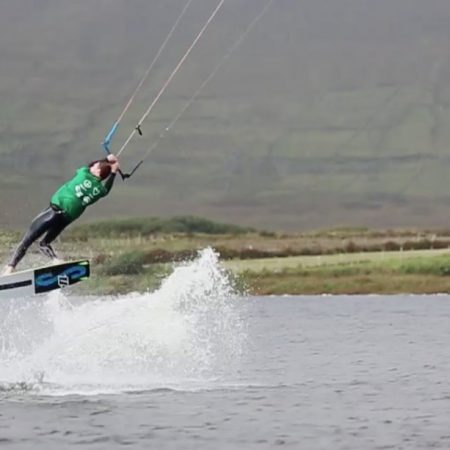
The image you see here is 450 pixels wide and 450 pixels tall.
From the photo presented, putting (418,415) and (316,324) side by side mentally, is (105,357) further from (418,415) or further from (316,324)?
(316,324)

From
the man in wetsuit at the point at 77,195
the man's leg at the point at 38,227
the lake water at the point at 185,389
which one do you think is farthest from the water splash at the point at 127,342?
the man's leg at the point at 38,227

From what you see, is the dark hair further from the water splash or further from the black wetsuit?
the water splash

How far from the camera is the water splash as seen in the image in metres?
37.0

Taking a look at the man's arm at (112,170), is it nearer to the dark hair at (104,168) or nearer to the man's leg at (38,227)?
the dark hair at (104,168)

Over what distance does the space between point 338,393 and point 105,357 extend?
7705mm

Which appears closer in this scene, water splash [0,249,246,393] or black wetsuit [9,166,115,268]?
black wetsuit [9,166,115,268]

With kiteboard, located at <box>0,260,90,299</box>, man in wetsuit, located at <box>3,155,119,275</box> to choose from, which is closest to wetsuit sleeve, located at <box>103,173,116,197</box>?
man in wetsuit, located at <box>3,155,119,275</box>

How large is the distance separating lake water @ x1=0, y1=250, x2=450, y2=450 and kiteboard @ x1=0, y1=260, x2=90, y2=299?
9.50ft

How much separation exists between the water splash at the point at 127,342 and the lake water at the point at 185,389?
0.14ft

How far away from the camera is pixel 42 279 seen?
34094 millimetres

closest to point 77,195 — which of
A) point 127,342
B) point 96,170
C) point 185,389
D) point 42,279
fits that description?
point 96,170

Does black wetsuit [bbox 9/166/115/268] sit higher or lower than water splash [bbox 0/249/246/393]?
higher

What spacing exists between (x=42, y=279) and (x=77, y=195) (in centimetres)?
271

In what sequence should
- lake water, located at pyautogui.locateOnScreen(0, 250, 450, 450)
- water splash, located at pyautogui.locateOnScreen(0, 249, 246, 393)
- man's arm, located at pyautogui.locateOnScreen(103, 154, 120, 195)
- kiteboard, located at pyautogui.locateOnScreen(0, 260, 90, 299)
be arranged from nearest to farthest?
lake water, located at pyautogui.locateOnScreen(0, 250, 450, 450) → man's arm, located at pyautogui.locateOnScreen(103, 154, 120, 195) → kiteboard, located at pyautogui.locateOnScreen(0, 260, 90, 299) → water splash, located at pyautogui.locateOnScreen(0, 249, 246, 393)
